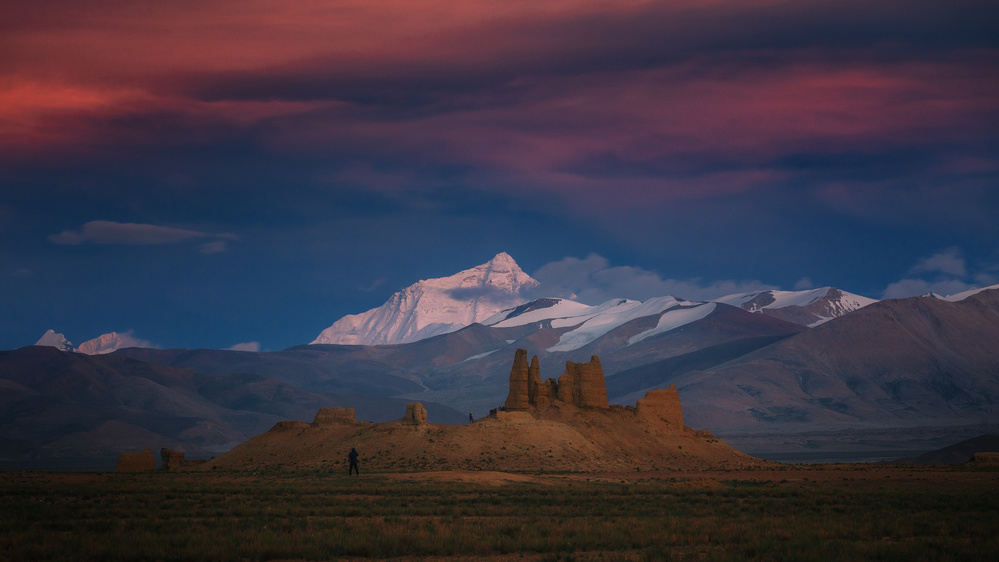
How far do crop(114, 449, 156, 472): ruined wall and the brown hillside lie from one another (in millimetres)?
4782

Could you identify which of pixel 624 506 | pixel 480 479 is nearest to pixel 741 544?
pixel 624 506

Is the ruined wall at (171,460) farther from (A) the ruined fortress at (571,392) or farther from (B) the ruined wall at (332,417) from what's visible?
(A) the ruined fortress at (571,392)

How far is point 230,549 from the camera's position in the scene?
27594 millimetres

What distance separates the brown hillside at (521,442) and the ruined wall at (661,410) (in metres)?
0.14

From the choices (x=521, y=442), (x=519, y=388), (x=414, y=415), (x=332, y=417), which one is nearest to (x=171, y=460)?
(x=332, y=417)

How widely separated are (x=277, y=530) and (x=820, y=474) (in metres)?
52.6

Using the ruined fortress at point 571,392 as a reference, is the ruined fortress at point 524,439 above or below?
below

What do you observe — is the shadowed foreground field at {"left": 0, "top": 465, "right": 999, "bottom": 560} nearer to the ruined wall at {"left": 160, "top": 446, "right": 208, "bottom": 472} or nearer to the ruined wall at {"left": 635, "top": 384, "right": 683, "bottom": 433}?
the ruined wall at {"left": 160, "top": 446, "right": 208, "bottom": 472}

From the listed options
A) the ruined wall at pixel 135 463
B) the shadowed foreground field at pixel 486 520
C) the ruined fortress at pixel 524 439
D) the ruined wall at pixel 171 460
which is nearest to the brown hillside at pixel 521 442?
the ruined fortress at pixel 524 439

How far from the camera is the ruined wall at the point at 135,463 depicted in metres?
72.4

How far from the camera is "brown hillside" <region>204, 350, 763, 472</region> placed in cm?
7662

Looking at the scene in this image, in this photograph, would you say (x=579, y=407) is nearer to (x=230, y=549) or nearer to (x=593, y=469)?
(x=593, y=469)

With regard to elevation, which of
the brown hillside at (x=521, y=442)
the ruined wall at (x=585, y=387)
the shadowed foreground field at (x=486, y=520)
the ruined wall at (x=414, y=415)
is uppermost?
the ruined wall at (x=585, y=387)

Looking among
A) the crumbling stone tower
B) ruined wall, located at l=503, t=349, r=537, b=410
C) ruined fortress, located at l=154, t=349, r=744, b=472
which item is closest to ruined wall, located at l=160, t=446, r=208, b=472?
ruined fortress, located at l=154, t=349, r=744, b=472
